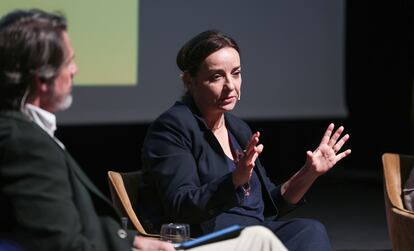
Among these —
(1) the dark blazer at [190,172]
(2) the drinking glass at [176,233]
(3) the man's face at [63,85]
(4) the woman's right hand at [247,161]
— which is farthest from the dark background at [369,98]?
(3) the man's face at [63,85]

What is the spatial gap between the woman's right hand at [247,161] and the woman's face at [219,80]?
0.33m

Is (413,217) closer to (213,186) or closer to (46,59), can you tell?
(213,186)

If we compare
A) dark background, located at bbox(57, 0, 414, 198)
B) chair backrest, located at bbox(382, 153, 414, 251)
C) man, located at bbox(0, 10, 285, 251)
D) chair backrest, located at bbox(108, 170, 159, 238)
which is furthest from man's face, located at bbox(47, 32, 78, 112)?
dark background, located at bbox(57, 0, 414, 198)

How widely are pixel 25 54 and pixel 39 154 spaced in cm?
23

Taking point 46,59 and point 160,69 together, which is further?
point 160,69

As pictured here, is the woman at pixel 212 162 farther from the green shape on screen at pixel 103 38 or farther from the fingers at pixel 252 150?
the green shape on screen at pixel 103 38

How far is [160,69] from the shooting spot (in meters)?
5.89

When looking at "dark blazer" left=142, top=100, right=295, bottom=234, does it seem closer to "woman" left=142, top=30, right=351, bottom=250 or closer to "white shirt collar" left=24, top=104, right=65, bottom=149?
"woman" left=142, top=30, right=351, bottom=250

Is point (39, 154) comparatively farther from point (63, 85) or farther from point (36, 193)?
point (63, 85)

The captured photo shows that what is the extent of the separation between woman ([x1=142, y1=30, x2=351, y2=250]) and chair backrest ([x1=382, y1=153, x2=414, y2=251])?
44 centimetres

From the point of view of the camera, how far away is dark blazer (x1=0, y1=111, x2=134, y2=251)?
186 cm

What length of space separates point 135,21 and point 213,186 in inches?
118

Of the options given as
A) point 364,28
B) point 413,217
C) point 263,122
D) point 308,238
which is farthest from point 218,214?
point 364,28

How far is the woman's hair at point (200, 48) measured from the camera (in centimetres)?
292
